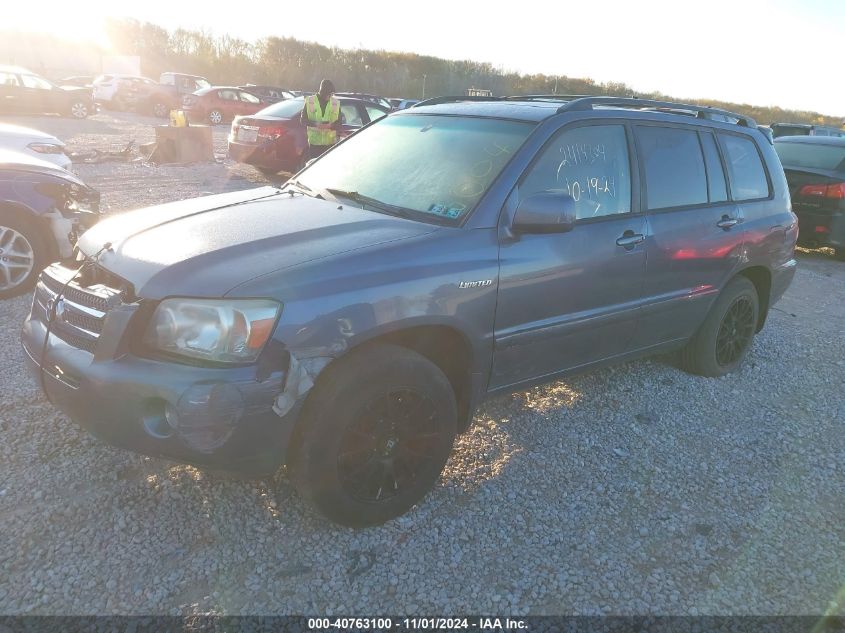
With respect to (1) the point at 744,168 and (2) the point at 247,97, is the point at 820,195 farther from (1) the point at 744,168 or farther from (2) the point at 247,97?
(2) the point at 247,97

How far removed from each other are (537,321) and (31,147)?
673 cm

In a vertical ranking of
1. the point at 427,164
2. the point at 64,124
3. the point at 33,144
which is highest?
the point at 427,164

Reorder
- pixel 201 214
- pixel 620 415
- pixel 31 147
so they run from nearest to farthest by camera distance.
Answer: pixel 201 214, pixel 620 415, pixel 31 147

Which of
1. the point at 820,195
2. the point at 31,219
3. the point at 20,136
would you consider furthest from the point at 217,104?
the point at 820,195

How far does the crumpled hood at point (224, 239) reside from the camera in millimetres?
2326

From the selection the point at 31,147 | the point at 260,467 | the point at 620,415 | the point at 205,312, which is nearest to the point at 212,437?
the point at 260,467

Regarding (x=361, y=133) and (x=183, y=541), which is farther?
(x=361, y=133)

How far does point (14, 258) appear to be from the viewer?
15.8ft

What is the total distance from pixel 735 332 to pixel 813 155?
6.34 metres

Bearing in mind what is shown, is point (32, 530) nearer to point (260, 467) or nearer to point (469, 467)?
point (260, 467)

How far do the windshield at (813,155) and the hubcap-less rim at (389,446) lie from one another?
8.72 m

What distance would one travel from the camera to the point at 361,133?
3.90 meters

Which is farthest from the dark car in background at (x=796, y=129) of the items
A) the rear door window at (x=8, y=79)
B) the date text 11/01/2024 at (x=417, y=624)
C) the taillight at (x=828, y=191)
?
the rear door window at (x=8, y=79)

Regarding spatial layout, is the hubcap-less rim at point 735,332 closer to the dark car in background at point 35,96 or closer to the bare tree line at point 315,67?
the dark car in background at point 35,96
